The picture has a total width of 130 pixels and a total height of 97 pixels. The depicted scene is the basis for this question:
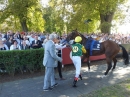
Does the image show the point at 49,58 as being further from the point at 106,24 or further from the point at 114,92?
the point at 106,24

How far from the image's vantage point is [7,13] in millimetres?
30375

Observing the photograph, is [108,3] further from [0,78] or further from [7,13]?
[7,13]

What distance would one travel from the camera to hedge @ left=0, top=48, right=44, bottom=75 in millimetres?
8789

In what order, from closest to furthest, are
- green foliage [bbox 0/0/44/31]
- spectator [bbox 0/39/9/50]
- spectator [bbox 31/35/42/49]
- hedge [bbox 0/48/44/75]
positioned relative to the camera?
hedge [bbox 0/48/44/75], spectator [bbox 0/39/9/50], spectator [bbox 31/35/42/49], green foliage [bbox 0/0/44/31]

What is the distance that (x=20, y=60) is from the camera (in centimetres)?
906

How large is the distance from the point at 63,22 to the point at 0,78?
19.1 meters

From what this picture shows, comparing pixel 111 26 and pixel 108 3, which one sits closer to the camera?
pixel 108 3

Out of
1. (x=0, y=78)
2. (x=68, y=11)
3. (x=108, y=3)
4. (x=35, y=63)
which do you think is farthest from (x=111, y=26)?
(x=0, y=78)

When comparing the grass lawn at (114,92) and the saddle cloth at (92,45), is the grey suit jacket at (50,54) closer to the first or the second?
the grass lawn at (114,92)

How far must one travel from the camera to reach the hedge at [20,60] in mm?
8789

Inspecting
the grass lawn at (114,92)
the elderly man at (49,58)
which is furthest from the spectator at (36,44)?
the grass lawn at (114,92)

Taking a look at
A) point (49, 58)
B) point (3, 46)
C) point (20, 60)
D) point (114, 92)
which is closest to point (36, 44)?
point (3, 46)

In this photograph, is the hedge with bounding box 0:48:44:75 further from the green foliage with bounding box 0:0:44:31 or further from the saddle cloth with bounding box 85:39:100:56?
the green foliage with bounding box 0:0:44:31

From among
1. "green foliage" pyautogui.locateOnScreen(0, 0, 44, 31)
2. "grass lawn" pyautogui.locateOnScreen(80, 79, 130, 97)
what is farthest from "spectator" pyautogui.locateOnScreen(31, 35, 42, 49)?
"green foliage" pyautogui.locateOnScreen(0, 0, 44, 31)
